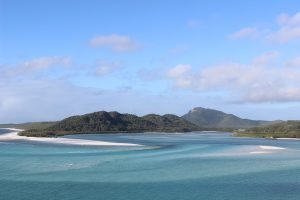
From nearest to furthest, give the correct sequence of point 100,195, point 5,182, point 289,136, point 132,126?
1. point 100,195
2. point 5,182
3. point 289,136
4. point 132,126

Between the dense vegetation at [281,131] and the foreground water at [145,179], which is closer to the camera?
the foreground water at [145,179]

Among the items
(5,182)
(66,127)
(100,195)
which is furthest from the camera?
(66,127)

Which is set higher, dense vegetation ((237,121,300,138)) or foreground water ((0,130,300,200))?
dense vegetation ((237,121,300,138))

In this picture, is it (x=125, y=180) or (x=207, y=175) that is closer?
(x=125, y=180)

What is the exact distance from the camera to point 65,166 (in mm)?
45406

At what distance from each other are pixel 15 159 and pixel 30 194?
22.3 meters

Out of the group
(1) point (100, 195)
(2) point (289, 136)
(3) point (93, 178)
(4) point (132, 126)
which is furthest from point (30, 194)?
(4) point (132, 126)

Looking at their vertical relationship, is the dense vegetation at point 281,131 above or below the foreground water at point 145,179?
above

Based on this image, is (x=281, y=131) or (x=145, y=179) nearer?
(x=145, y=179)

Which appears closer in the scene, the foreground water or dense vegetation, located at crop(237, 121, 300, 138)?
the foreground water

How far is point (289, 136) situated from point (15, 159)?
97.4 meters

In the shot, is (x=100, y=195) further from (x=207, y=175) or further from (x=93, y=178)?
(x=207, y=175)

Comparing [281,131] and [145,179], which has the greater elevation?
[281,131]

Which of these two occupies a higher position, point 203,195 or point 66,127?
point 66,127
